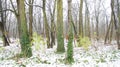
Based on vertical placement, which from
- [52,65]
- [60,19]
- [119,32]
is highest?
[60,19]

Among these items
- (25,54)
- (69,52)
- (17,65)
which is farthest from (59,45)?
(17,65)

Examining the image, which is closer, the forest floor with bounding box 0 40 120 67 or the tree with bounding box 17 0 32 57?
the forest floor with bounding box 0 40 120 67

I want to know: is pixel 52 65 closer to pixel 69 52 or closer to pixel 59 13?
pixel 69 52

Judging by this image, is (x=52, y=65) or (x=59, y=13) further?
(x=59, y=13)

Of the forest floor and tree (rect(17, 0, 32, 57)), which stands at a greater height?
tree (rect(17, 0, 32, 57))

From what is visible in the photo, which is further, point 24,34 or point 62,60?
point 24,34

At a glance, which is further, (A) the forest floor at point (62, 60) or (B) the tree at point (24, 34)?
(B) the tree at point (24, 34)

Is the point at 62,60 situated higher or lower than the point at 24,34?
lower

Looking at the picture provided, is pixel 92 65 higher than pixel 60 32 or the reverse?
the reverse

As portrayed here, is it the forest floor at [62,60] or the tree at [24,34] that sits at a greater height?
the tree at [24,34]

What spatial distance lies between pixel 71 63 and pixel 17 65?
263 cm

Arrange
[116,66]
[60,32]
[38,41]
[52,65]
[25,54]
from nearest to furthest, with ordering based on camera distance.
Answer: [116,66] → [52,65] → [25,54] → [60,32] → [38,41]

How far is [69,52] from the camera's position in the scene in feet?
33.3

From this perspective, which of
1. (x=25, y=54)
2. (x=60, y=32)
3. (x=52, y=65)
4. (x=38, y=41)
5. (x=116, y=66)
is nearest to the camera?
(x=116, y=66)
